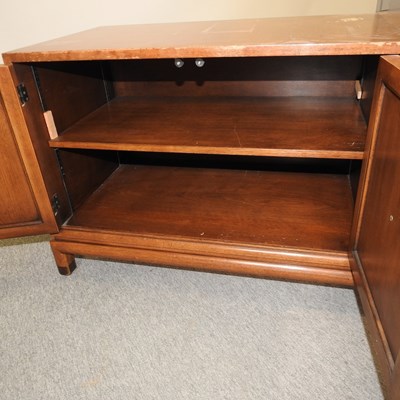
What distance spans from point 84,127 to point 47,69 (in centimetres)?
17

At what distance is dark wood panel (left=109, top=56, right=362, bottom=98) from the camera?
107 cm

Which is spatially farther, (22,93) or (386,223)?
(22,93)

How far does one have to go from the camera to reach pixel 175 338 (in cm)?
85

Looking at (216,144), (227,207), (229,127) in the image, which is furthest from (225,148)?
(227,207)

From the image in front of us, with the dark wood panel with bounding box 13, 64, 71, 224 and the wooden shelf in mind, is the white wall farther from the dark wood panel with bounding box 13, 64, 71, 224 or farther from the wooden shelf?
the dark wood panel with bounding box 13, 64, 71, 224

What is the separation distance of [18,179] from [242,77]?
70 centimetres

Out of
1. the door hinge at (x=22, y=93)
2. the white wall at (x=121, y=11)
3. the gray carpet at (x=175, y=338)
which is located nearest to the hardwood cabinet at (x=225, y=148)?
the door hinge at (x=22, y=93)

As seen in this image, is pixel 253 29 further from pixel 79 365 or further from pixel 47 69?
pixel 79 365

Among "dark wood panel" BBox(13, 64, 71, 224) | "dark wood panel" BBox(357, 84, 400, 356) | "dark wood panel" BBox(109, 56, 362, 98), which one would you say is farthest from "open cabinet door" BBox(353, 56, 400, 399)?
"dark wood panel" BBox(13, 64, 71, 224)

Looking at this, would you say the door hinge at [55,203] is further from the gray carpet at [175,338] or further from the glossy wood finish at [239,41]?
the glossy wood finish at [239,41]

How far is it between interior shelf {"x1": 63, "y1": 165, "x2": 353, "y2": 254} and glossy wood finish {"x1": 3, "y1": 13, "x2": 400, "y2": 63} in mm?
420

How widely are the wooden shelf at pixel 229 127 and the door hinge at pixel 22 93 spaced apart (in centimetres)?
12

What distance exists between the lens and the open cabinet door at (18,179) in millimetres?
803

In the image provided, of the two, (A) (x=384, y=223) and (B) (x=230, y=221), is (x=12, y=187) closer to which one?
(B) (x=230, y=221)
